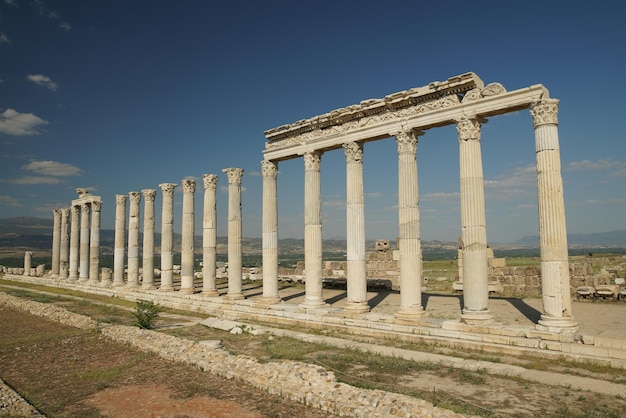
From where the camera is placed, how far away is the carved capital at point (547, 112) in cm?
1476

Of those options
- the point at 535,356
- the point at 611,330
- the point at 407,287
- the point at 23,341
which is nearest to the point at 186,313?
the point at 23,341

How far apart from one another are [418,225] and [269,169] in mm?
9893

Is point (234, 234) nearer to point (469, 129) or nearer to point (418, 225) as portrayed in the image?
point (418, 225)

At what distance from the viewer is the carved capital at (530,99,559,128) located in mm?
14758

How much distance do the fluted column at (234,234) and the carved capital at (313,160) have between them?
596cm

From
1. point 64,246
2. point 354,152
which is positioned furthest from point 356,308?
point 64,246

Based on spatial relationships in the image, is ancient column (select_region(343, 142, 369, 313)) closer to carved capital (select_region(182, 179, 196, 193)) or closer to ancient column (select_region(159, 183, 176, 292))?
carved capital (select_region(182, 179, 196, 193))

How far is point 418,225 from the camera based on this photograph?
59.8 ft

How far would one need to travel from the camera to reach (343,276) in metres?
33.7

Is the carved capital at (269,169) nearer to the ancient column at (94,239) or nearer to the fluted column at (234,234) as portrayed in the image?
the fluted column at (234,234)

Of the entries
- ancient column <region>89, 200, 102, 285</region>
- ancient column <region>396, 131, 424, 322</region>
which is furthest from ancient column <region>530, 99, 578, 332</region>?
ancient column <region>89, 200, 102, 285</region>

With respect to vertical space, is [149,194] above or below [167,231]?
above

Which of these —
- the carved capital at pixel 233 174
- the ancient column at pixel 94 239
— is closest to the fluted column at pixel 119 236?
the ancient column at pixel 94 239

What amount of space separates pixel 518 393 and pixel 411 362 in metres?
3.39
